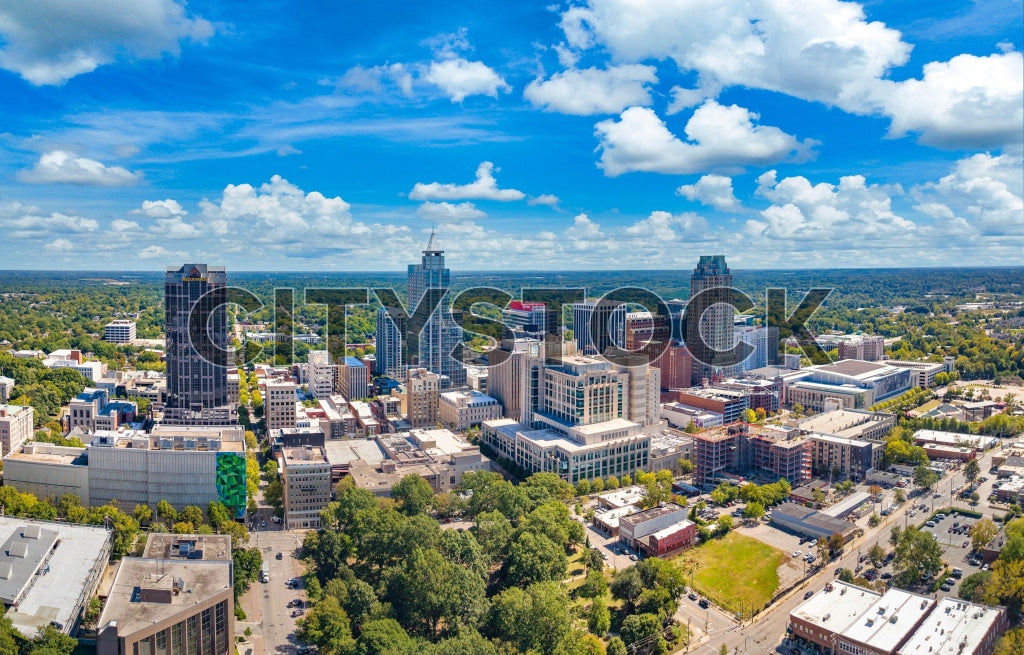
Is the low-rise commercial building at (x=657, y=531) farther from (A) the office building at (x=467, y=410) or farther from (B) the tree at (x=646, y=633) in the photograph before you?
(A) the office building at (x=467, y=410)

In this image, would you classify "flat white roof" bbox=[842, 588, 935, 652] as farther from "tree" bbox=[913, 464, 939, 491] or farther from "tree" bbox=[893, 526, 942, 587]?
"tree" bbox=[913, 464, 939, 491]

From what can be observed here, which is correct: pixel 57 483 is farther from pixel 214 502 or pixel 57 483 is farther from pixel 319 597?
pixel 319 597

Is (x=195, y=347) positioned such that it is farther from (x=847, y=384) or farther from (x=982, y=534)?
(x=847, y=384)

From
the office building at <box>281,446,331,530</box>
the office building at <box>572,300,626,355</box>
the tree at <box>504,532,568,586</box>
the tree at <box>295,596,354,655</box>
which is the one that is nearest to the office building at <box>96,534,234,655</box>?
the tree at <box>295,596,354,655</box>

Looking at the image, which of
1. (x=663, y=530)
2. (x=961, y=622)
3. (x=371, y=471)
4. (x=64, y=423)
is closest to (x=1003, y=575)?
(x=961, y=622)

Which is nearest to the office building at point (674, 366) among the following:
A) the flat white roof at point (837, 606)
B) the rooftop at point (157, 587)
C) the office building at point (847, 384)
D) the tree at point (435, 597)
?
the office building at point (847, 384)

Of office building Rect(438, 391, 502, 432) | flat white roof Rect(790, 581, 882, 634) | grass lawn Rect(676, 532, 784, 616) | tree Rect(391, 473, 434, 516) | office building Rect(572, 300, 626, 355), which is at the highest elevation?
office building Rect(572, 300, 626, 355)
